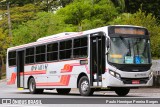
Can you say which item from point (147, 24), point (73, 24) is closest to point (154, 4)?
point (73, 24)

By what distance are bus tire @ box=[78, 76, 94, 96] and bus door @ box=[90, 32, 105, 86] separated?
0.41 m

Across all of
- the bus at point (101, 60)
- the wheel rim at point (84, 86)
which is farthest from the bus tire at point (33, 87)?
the wheel rim at point (84, 86)

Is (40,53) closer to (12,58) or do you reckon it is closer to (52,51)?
(52,51)

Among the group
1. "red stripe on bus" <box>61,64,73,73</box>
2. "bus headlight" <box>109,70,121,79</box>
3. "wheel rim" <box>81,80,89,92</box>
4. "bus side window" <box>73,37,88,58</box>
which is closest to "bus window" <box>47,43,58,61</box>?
"red stripe on bus" <box>61,64,73,73</box>

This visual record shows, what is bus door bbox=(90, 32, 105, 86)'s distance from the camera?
878 inches

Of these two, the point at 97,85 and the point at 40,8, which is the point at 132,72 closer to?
the point at 97,85

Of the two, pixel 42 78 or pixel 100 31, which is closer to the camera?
pixel 100 31

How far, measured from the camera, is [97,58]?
22531 millimetres

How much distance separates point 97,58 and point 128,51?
1.49 meters

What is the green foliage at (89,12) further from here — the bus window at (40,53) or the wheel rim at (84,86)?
the wheel rim at (84,86)

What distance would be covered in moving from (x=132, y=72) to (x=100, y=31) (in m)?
2.41

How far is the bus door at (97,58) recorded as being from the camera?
73.2 feet

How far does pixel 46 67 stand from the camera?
90.4ft

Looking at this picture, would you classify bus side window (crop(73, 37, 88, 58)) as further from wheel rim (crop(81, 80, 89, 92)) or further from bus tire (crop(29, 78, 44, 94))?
bus tire (crop(29, 78, 44, 94))
